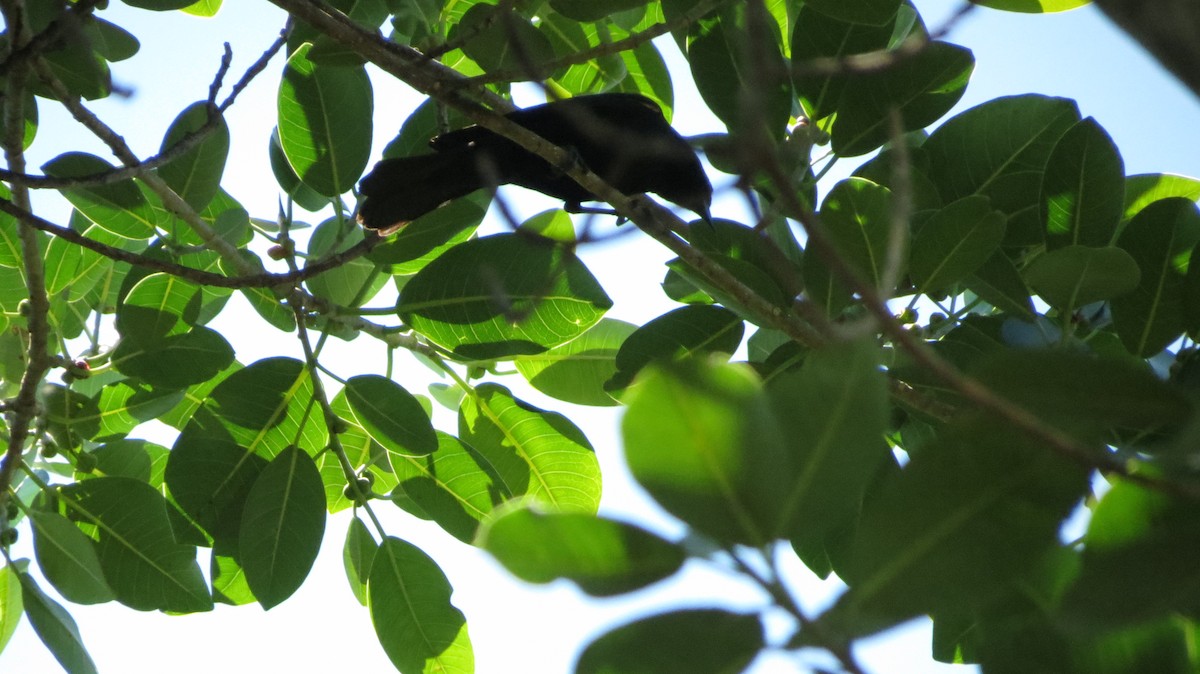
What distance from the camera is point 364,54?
2.16 m

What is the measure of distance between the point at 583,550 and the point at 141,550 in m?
2.01

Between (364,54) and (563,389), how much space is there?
42.4 inches

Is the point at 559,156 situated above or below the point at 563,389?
above

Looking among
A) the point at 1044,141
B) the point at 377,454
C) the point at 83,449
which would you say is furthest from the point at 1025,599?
the point at 83,449

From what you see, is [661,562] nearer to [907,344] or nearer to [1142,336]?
[907,344]

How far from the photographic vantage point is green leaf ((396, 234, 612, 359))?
2.35m

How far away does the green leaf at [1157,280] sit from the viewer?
1903 mm

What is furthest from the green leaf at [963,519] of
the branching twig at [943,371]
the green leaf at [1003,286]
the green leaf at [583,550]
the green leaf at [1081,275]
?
the green leaf at [1003,286]

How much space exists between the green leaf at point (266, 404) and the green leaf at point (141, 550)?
0.26 meters

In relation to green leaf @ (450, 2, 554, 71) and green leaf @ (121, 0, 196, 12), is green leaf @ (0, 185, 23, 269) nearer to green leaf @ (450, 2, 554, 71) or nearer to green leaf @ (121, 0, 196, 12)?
green leaf @ (121, 0, 196, 12)

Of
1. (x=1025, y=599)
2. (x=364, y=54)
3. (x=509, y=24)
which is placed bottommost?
(x=1025, y=599)

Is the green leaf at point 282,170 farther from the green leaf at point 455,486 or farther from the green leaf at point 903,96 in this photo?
Result: the green leaf at point 903,96

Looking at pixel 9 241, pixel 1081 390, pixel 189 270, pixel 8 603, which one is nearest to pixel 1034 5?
pixel 1081 390

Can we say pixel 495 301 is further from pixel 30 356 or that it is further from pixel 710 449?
pixel 710 449
